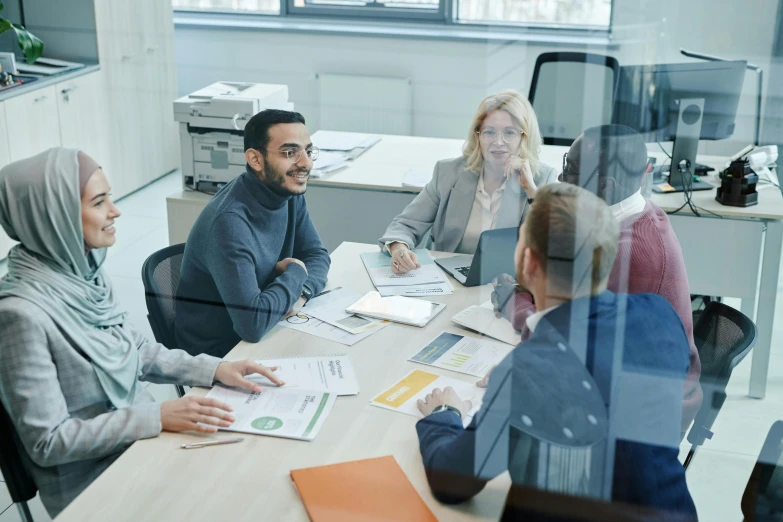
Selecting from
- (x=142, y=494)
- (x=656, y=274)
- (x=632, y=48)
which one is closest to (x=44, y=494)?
(x=142, y=494)

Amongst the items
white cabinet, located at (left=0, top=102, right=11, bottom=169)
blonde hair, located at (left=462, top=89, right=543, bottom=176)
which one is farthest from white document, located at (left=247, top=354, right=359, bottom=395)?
white cabinet, located at (left=0, top=102, right=11, bottom=169)

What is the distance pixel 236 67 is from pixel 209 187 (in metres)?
0.45

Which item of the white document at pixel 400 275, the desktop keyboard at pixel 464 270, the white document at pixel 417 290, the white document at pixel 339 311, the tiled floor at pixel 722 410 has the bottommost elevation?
the tiled floor at pixel 722 410

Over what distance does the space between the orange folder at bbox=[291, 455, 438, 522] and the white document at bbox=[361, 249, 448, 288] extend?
771 millimetres

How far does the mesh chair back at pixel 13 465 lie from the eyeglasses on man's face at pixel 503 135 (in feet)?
5.03

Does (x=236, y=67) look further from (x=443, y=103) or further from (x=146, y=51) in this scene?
(x=443, y=103)

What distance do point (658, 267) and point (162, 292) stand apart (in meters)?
1.18

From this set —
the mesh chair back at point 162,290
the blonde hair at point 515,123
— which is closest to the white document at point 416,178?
the blonde hair at point 515,123

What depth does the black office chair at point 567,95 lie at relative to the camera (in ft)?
9.12

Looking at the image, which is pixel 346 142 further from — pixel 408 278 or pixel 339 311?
pixel 339 311

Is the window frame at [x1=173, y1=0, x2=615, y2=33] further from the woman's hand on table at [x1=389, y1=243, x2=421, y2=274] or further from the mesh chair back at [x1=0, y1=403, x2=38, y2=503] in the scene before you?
the mesh chair back at [x1=0, y1=403, x2=38, y2=503]

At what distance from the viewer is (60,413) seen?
132 centimetres

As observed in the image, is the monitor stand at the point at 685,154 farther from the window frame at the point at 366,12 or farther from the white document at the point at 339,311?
the white document at the point at 339,311

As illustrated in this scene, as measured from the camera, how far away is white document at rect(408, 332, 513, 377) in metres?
1.60
